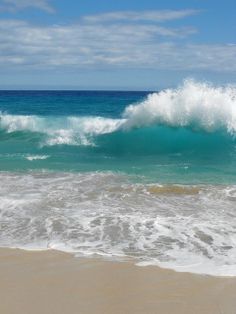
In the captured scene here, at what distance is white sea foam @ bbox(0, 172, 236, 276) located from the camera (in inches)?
230

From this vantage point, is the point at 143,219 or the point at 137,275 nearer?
the point at 137,275

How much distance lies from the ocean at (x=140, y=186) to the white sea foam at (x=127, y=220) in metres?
0.02

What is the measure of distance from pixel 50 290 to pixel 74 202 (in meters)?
3.85

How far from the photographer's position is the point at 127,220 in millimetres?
7258

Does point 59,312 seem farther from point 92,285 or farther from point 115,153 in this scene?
point 115,153

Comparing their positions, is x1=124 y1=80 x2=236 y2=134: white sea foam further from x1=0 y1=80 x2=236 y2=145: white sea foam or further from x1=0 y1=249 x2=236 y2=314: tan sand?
x1=0 y1=249 x2=236 y2=314: tan sand

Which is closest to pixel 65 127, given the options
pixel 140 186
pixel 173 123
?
pixel 173 123

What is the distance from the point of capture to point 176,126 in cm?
1867

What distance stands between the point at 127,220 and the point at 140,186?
259 centimetres

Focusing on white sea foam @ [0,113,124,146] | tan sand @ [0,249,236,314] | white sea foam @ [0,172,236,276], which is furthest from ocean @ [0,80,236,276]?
tan sand @ [0,249,236,314]

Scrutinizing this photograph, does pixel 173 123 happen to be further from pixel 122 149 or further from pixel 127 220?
pixel 127 220

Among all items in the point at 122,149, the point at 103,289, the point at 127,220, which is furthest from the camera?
the point at 122,149

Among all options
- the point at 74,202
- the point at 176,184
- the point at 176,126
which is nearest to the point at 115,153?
the point at 176,126

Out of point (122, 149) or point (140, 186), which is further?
point (122, 149)
